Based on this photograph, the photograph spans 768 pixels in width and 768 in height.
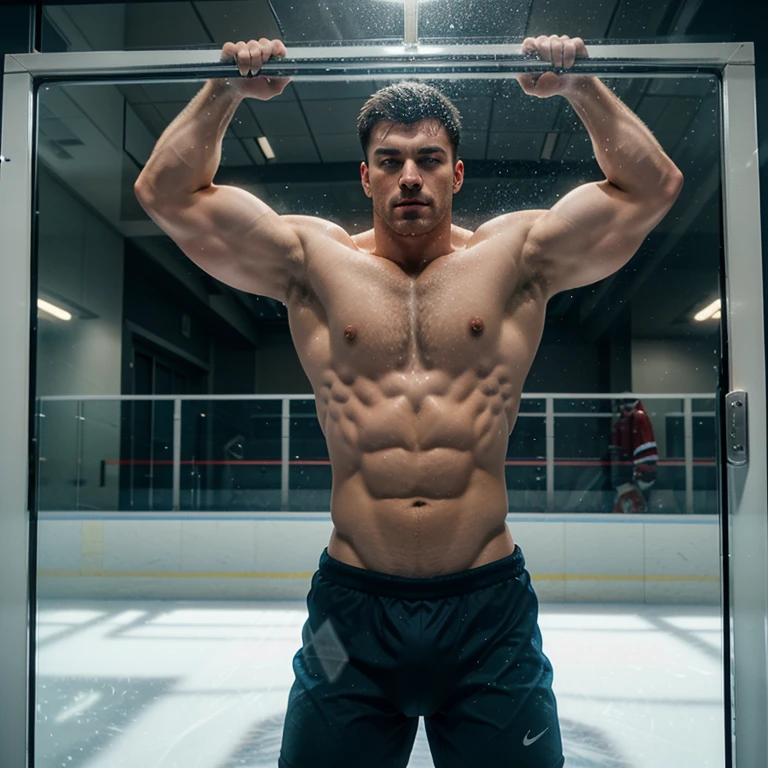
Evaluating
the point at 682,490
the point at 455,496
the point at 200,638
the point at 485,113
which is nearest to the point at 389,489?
the point at 455,496

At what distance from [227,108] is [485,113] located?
1.89 ft

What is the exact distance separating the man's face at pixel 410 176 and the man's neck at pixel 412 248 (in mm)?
25

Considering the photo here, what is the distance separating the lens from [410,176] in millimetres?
1396

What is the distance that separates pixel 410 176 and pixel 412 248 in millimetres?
137

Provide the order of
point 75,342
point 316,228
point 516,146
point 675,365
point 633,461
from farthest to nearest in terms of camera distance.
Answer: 1. point 633,461
2. point 75,342
3. point 675,365
4. point 516,146
5. point 316,228

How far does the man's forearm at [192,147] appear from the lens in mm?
1382

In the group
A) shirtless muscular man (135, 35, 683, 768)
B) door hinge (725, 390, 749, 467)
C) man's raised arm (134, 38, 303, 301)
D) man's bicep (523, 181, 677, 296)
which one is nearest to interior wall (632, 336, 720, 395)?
door hinge (725, 390, 749, 467)

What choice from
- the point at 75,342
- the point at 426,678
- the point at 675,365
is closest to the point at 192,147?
the point at 426,678

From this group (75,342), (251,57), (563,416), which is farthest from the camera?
(563,416)

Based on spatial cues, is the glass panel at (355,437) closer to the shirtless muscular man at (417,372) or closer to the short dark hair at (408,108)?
the shirtless muscular man at (417,372)

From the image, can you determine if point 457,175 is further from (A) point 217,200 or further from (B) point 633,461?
(B) point 633,461

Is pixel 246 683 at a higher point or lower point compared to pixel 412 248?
lower

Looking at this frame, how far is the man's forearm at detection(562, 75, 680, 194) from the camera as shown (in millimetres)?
1362

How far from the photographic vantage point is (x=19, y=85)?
1.50 meters
